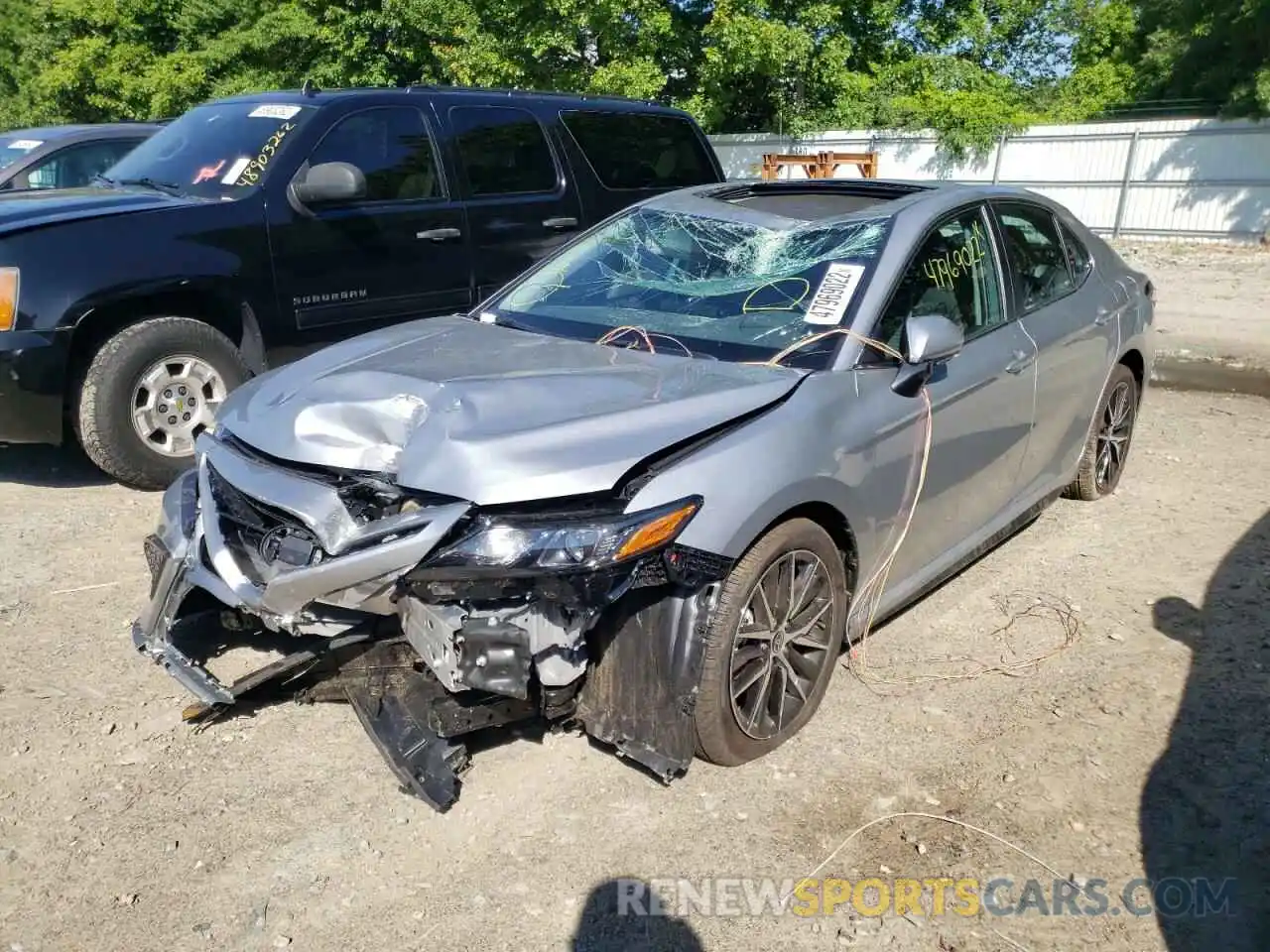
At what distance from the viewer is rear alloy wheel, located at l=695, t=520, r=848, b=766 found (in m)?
3.06

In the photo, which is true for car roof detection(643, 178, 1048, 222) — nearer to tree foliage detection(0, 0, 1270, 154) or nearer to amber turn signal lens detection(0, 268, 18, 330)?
amber turn signal lens detection(0, 268, 18, 330)

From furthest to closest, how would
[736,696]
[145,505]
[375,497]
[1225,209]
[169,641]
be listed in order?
1. [1225,209]
2. [145,505]
3. [169,641]
4. [736,696]
5. [375,497]

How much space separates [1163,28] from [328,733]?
103ft

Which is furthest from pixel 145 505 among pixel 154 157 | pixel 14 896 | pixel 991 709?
pixel 991 709

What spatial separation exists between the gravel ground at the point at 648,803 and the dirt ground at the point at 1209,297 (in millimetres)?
6641

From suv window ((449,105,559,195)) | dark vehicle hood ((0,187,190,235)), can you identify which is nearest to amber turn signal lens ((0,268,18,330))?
dark vehicle hood ((0,187,190,235))

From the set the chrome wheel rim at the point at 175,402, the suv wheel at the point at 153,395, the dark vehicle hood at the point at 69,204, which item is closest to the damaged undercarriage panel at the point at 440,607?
the suv wheel at the point at 153,395

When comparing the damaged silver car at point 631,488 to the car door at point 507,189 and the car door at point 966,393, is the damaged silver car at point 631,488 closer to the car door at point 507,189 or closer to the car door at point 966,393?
the car door at point 966,393

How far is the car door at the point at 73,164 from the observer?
8.91 metres

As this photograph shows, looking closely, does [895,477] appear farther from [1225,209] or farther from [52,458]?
[1225,209]

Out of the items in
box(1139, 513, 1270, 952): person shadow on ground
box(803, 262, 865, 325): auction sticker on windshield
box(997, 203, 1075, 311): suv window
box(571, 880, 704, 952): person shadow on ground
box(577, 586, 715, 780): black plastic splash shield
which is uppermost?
box(803, 262, 865, 325): auction sticker on windshield

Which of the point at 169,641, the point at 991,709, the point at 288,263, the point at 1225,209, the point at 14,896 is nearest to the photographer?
the point at 14,896

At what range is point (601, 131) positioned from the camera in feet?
24.5

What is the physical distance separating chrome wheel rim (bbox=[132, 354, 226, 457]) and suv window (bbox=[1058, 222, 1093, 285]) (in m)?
4.25
